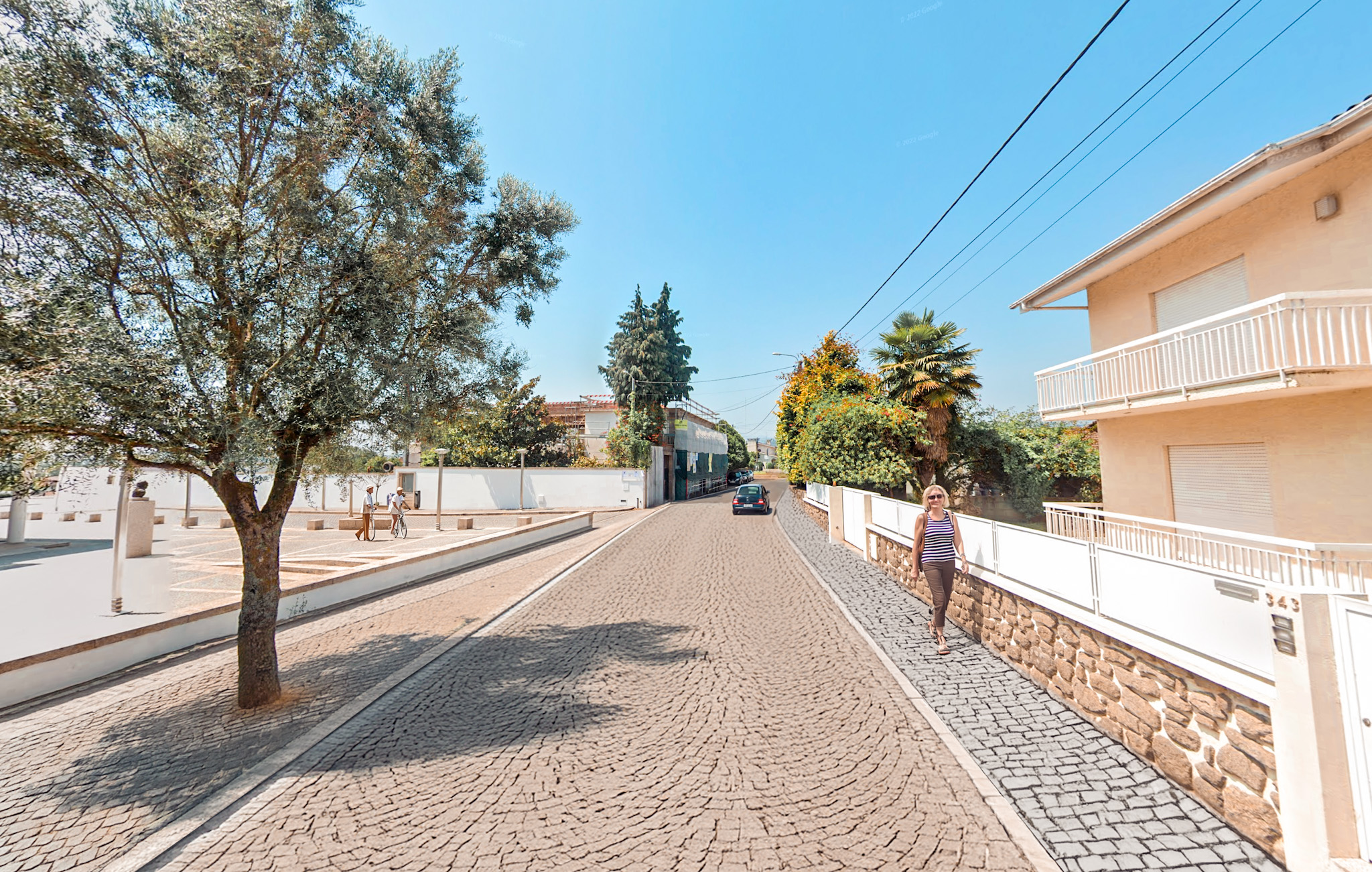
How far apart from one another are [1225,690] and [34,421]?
7.96 meters

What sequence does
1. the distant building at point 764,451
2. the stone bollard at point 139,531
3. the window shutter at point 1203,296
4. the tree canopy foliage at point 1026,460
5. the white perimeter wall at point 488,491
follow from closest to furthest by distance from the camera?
the window shutter at point 1203,296 < the stone bollard at point 139,531 < the tree canopy foliage at point 1026,460 < the white perimeter wall at point 488,491 < the distant building at point 764,451

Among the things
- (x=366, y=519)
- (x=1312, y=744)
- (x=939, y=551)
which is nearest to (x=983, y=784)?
(x=1312, y=744)

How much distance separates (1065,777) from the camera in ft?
11.9

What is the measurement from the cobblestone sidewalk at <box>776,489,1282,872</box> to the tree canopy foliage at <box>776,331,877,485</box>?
15.5 metres

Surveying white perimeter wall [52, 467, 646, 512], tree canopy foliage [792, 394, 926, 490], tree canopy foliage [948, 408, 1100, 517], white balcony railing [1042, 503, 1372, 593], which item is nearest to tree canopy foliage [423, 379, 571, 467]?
white perimeter wall [52, 467, 646, 512]

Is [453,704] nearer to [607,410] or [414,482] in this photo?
[414,482]

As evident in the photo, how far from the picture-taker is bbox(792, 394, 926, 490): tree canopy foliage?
17.1 metres

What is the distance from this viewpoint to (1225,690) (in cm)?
314

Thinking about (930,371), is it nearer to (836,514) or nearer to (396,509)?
(836,514)

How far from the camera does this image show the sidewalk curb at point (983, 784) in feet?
9.48

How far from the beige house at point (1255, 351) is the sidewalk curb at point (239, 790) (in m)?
10.5

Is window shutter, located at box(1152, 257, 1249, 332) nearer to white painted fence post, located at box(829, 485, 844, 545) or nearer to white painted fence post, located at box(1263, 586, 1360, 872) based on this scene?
white painted fence post, located at box(829, 485, 844, 545)

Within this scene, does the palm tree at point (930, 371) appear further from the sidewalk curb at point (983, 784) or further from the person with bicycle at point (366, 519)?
the person with bicycle at point (366, 519)

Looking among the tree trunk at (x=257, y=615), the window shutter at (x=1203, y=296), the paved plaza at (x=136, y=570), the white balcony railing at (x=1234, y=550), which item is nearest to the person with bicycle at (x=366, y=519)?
the paved plaza at (x=136, y=570)
